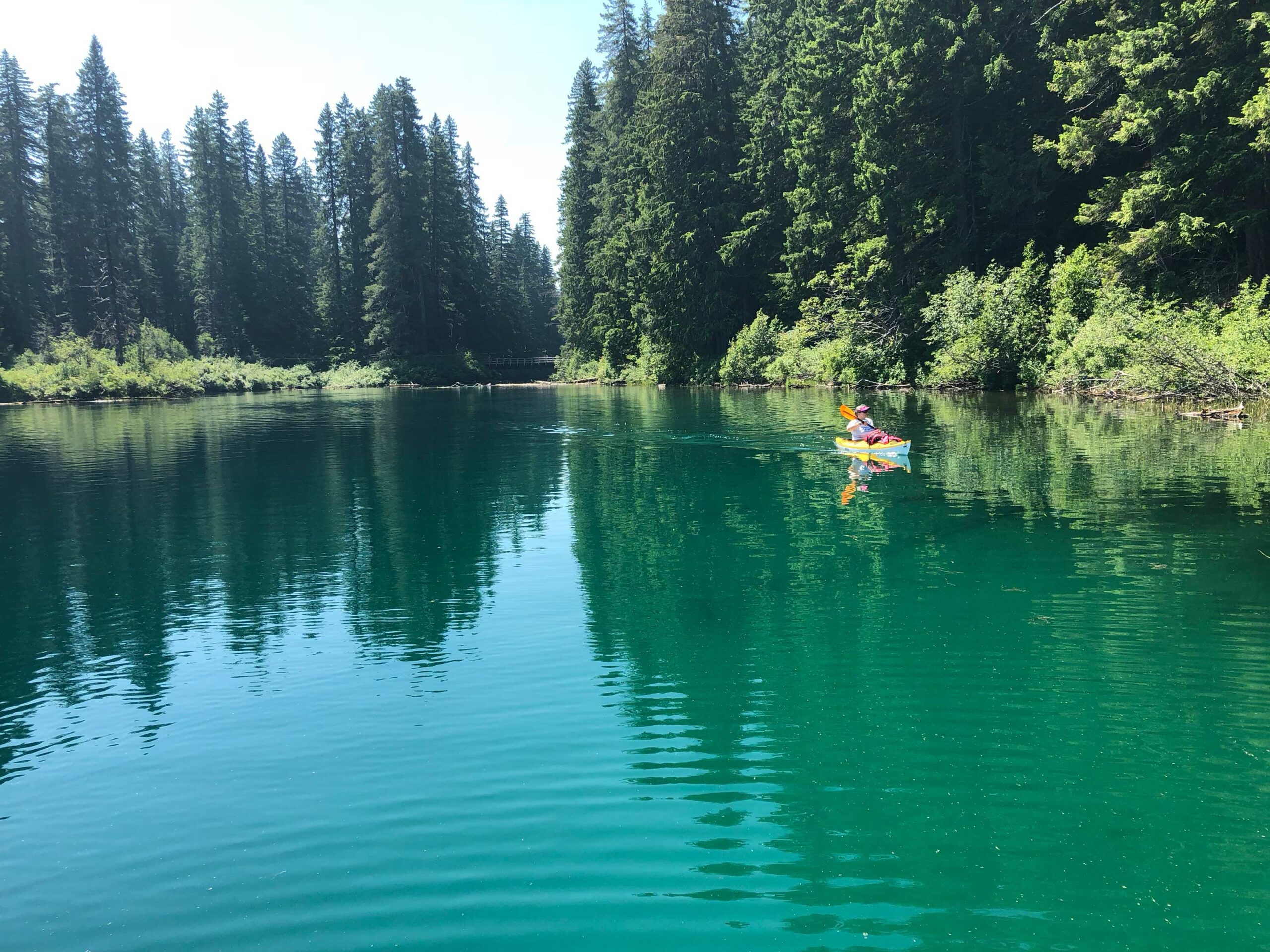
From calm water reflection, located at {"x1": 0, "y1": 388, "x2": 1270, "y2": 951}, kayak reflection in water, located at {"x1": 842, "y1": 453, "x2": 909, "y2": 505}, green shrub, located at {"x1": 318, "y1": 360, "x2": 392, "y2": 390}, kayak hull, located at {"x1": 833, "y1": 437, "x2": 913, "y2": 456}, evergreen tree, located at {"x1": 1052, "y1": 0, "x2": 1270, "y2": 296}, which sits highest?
evergreen tree, located at {"x1": 1052, "y1": 0, "x2": 1270, "y2": 296}

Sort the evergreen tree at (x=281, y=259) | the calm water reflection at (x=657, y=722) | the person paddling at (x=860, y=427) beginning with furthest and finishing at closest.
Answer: the evergreen tree at (x=281, y=259) → the person paddling at (x=860, y=427) → the calm water reflection at (x=657, y=722)

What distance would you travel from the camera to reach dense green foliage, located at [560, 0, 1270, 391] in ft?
99.2

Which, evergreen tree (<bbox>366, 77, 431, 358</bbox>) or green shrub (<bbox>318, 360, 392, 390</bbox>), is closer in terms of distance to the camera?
green shrub (<bbox>318, 360, 392, 390</bbox>)

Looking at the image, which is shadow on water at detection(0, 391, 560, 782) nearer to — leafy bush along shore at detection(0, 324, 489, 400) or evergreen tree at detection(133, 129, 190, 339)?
leafy bush along shore at detection(0, 324, 489, 400)

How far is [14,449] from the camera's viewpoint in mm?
30156

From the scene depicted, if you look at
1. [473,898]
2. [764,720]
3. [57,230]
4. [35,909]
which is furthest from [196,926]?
[57,230]

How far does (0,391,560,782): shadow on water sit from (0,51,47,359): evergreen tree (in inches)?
2182

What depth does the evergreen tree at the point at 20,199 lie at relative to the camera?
73688 millimetres

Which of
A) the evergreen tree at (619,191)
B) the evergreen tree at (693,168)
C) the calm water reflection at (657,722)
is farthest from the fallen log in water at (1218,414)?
the evergreen tree at (619,191)

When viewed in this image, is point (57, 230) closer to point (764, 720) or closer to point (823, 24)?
point (823, 24)

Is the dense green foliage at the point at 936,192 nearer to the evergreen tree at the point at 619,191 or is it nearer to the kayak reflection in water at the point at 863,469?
the evergreen tree at the point at 619,191

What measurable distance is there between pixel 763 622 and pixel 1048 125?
38.6 meters

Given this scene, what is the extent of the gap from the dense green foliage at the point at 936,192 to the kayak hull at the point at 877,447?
37.3ft

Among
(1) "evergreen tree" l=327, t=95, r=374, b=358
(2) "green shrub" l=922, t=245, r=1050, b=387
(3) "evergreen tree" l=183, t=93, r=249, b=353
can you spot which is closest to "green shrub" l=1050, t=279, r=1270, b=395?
(2) "green shrub" l=922, t=245, r=1050, b=387
